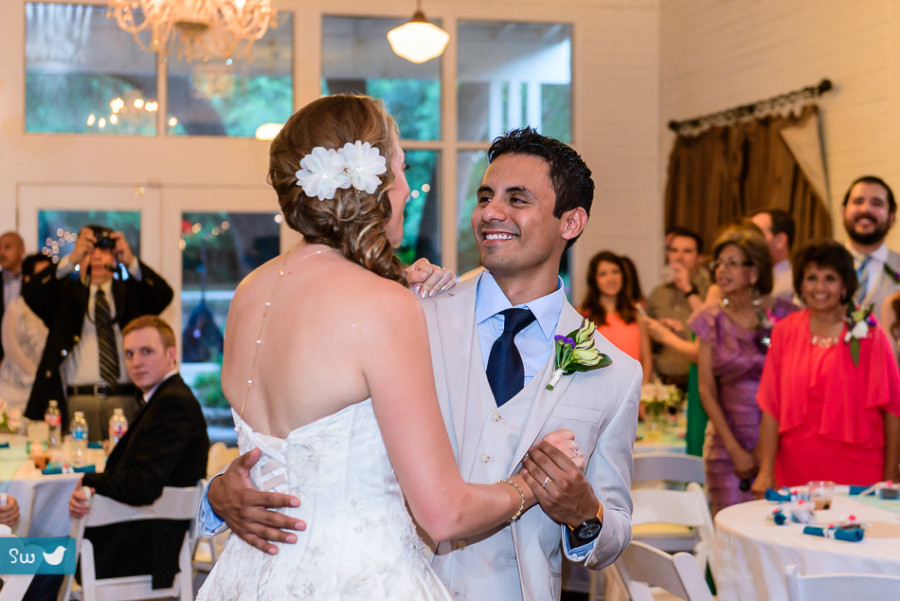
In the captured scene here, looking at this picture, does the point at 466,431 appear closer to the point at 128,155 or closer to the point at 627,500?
the point at 627,500

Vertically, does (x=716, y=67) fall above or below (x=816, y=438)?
above

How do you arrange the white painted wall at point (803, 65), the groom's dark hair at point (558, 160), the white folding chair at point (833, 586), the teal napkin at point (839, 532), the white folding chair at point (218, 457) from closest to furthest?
the groom's dark hair at point (558, 160)
the white folding chair at point (833, 586)
the teal napkin at point (839, 532)
the white folding chair at point (218, 457)
the white painted wall at point (803, 65)

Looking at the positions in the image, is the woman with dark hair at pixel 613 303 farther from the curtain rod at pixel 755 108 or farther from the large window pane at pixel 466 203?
the large window pane at pixel 466 203

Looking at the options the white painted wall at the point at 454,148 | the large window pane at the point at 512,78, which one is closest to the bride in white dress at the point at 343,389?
the white painted wall at the point at 454,148

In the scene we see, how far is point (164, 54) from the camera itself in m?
6.52

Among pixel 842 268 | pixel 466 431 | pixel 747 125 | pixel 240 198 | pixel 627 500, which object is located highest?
pixel 747 125

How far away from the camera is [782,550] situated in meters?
2.98

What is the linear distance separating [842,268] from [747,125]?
11.1ft

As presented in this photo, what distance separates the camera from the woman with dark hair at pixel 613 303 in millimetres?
6242

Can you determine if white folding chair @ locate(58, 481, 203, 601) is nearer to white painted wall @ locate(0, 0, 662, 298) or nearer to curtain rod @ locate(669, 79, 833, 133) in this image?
white painted wall @ locate(0, 0, 662, 298)

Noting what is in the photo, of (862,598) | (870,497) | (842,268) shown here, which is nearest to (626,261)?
(842,268)

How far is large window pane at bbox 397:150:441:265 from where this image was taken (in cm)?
852

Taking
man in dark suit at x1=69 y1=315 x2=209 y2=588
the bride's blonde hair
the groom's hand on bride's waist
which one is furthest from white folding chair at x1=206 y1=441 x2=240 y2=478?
the bride's blonde hair

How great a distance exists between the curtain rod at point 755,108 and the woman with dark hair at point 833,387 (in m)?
2.76
